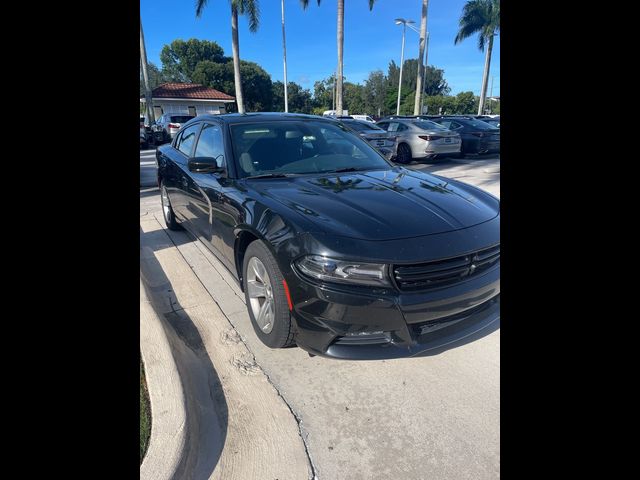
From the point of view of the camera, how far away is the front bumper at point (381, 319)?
80.0 inches

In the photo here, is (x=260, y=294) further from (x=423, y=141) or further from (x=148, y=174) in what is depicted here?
(x=423, y=141)

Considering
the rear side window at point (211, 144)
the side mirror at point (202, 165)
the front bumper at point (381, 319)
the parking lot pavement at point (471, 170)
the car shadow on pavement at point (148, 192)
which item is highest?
the rear side window at point (211, 144)

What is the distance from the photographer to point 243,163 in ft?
10.4

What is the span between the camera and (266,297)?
2557 mm

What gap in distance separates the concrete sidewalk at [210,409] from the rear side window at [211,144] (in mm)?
1396

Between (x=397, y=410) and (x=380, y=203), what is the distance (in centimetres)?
125

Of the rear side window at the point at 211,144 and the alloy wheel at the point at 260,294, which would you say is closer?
the alloy wheel at the point at 260,294

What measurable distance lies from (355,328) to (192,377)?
3.76 ft

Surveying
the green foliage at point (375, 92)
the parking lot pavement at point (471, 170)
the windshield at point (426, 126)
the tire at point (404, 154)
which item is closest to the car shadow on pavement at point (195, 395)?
the parking lot pavement at point (471, 170)

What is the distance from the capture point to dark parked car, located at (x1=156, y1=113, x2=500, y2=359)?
2.05 metres

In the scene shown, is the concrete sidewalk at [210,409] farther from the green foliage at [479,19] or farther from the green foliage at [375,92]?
the green foliage at [375,92]
